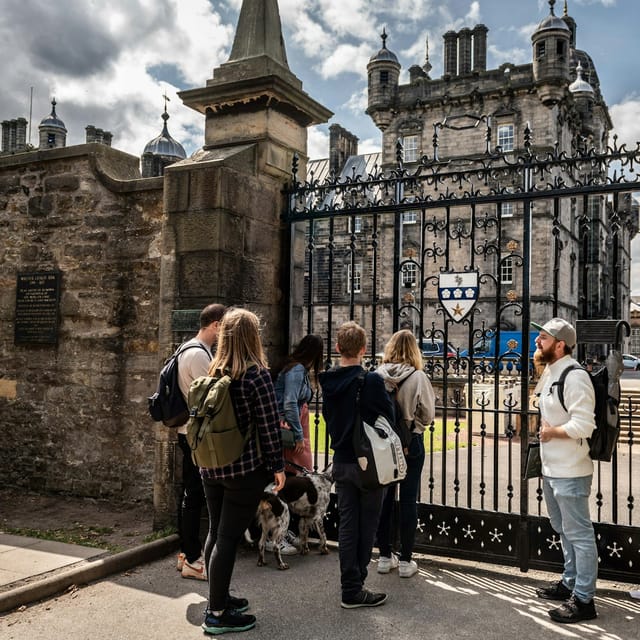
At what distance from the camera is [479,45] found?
1491 inches

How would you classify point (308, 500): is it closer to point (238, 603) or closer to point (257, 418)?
point (238, 603)

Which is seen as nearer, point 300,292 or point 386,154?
point 300,292

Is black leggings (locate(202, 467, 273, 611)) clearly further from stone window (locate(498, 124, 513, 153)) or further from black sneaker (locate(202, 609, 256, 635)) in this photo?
stone window (locate(498, 124, 513, 153))

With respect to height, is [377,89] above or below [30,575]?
above

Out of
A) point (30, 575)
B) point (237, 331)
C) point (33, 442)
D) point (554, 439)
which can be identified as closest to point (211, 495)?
point (237, 331)

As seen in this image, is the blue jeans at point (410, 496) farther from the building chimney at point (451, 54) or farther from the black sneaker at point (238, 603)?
the building chimney at point (451, 54)

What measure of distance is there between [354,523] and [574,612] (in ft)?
4.89

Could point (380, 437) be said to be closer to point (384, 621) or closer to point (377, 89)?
point (384, 621)

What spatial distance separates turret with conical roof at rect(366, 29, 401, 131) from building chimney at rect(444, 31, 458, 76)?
118 inches

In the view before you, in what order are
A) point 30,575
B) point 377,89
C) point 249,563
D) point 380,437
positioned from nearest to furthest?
point 380,437 < point 30,575 < point 249,563 < point 377,89

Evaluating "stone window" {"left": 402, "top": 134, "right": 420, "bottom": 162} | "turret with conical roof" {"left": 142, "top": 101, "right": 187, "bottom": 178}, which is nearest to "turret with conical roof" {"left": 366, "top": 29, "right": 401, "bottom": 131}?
"stone window" {"left": 402, "top": 134, "right": 420, "bottom": 162}

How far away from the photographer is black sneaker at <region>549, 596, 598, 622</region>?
4.02 m

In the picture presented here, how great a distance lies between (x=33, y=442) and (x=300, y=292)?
137 inches

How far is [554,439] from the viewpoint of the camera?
13.5 ft
